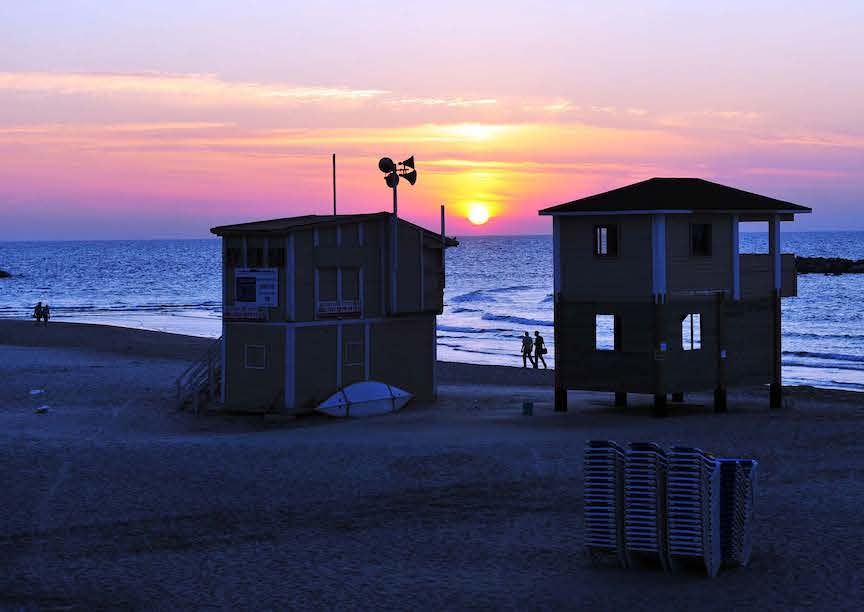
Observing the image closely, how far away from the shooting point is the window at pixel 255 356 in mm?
30000

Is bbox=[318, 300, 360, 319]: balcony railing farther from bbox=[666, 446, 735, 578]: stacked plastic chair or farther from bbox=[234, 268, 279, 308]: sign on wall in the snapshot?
bbox=[666, 446, 735, 578]: stacked plastic chair

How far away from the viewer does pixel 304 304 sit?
29.9 metres

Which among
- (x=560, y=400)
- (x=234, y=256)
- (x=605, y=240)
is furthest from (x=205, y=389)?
(x=605, y=240)

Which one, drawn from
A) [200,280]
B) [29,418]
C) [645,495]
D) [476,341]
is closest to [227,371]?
[29,418]

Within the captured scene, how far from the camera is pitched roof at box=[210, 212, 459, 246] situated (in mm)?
29578

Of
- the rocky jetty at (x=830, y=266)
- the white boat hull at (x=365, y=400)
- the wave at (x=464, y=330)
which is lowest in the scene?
the white boat hull at (x=365, y=400)

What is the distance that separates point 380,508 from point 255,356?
11519 mm

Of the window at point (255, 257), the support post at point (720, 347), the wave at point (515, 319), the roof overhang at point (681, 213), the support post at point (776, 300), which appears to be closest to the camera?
the roof overhang at point (681, 213)

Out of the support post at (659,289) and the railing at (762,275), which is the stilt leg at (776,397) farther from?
the support post at (659,289)

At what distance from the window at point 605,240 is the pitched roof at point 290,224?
5.60 m

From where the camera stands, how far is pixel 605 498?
51.2 ft

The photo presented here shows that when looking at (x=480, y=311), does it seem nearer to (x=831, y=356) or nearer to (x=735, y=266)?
(x=831, y=356)

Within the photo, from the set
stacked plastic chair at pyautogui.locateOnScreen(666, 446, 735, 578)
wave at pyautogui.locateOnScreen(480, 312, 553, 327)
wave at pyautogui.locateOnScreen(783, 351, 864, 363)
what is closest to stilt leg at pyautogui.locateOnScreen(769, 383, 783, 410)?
stacked plastic chair at pyautogui.locateOnScreen(666, 446, 735, 578)

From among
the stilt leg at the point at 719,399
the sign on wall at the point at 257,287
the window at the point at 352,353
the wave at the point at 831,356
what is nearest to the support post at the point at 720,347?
the stilt leg at the point at 719,399
